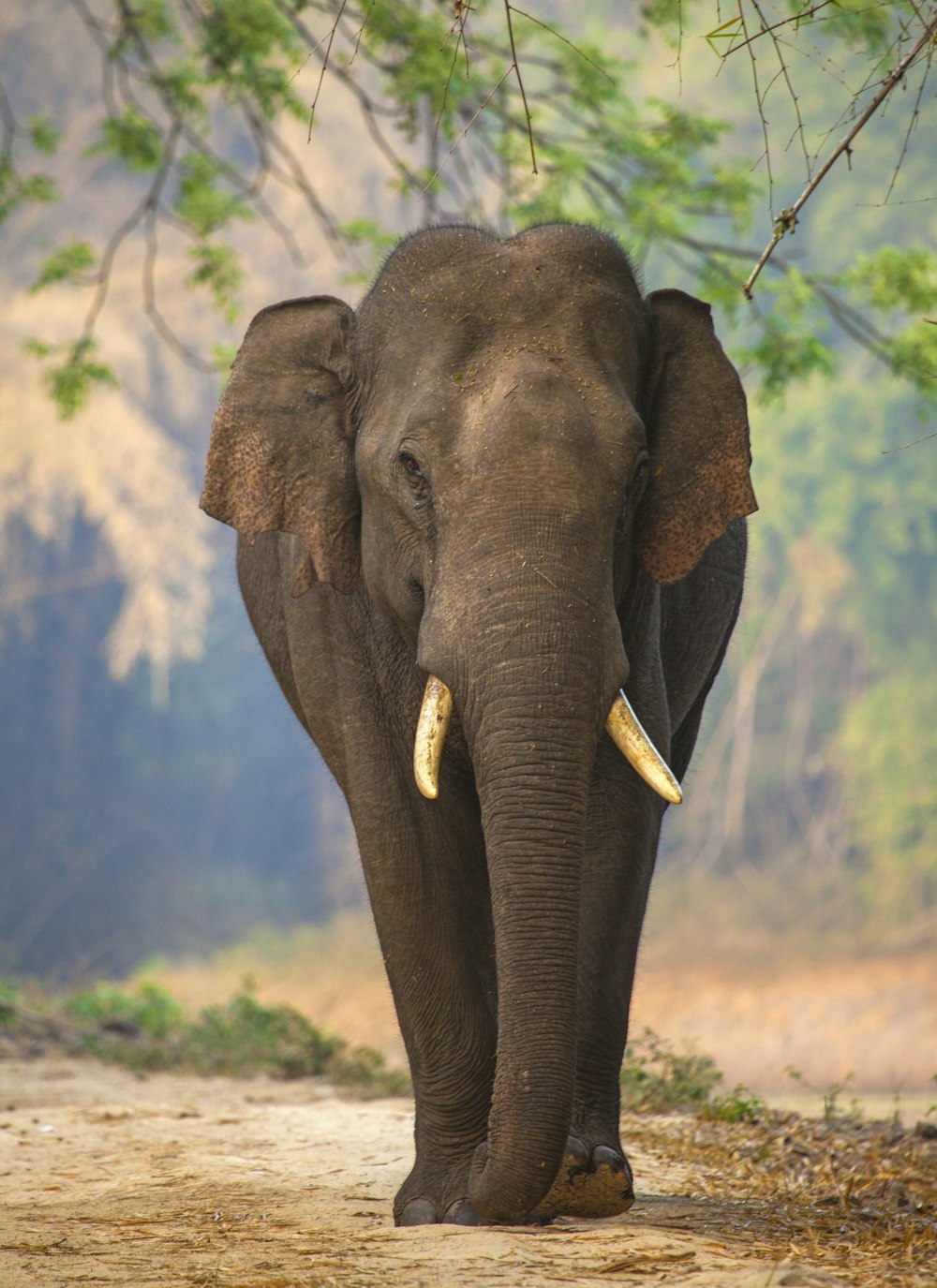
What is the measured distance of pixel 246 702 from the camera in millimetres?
39000

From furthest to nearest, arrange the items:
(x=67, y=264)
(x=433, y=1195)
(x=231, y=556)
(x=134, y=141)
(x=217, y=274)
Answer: (x=231, y=556) → (x=217, y=274) → (x=67, y=264) → (x=134, y=141) → (x=433, y=1195)

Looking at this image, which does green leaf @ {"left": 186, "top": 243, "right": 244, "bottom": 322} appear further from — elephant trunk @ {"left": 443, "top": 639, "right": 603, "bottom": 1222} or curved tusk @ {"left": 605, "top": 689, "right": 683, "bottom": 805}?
elephant trunk @ {"left": 443, "top": 639, "right": 603, "bottom": 1222}

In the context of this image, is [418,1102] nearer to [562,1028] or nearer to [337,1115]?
[562,1028]

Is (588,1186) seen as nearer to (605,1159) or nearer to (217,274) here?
(605,1159)

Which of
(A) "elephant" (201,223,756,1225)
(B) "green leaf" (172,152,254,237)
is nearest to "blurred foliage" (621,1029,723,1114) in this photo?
(A) "elephant" (201,223,756,1225)

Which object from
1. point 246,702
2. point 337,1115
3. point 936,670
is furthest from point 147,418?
point 337,1115

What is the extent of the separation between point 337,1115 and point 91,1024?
16.3 feet

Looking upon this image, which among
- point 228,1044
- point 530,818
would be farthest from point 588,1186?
point 228,1044

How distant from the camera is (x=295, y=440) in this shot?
495 centimetres

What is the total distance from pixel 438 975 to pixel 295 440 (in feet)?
5.25

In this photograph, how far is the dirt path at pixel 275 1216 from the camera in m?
3.54

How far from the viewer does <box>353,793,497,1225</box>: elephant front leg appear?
4.72 meters

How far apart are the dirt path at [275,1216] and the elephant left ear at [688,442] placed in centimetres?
184

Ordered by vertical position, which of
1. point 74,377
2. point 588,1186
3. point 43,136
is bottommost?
point 588,1186
